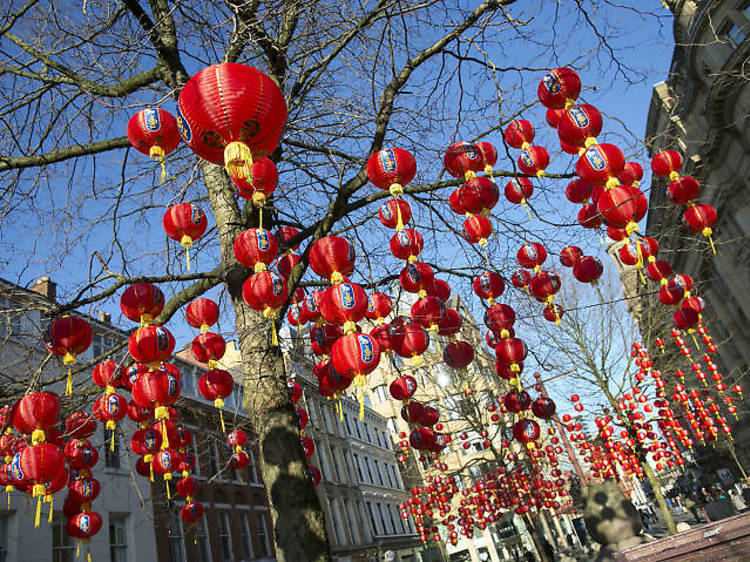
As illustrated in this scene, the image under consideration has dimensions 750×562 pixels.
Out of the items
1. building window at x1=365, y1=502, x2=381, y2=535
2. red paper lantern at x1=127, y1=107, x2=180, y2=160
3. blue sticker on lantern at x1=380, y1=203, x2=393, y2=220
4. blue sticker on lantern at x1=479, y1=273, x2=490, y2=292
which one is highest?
red paper lantern at x1=127, y1=107, x2=180, y2=160

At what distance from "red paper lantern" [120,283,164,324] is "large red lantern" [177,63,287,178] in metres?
2.54

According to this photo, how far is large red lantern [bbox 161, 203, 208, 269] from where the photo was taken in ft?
16.6

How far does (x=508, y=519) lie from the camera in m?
43.0

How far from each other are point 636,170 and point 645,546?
4.03 m

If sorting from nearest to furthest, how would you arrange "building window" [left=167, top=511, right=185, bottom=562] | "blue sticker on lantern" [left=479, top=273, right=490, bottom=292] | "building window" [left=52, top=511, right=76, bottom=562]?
"blue sticker on lantern" [left=479, top=273, right=490, bottom=292]
"building window" [left=52, top=511, right=76, bottom=562]
"building window" [left=167, top=511, right=185, bottom=562]

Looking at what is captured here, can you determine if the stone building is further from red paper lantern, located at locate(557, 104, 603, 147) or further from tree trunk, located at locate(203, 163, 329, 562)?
tree trunk, located at locate(203, 163, 329, 562)

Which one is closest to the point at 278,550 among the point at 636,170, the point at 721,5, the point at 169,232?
the point at 169,232

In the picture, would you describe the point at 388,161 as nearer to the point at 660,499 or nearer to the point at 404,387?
the point at 404,387

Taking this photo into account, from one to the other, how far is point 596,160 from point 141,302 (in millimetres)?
4883

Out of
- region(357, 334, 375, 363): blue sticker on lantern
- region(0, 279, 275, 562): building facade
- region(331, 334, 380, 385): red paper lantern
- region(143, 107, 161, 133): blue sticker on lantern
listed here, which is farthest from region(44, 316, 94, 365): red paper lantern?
region(357, 334, 375, 363): blue sticker on lantern

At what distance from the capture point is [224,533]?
64.3 feet

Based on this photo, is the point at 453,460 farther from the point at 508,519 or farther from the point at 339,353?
the point at 339,353

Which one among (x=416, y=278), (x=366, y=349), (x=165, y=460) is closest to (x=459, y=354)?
(x=416, y=278)

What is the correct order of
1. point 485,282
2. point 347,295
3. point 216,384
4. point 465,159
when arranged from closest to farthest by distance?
point 347,295
point 465,159
point 216,384
point 485,282
